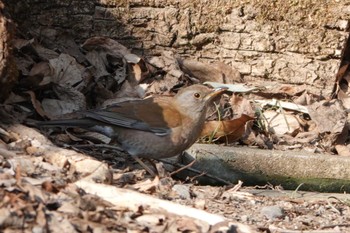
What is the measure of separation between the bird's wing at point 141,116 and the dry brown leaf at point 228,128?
2.11ft

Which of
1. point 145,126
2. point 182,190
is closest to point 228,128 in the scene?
point 145,126

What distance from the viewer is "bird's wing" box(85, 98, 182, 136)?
7082mm

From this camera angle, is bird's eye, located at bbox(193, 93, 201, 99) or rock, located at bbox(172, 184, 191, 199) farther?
bird's eye, located at bbox(193, 93, 201, 99)

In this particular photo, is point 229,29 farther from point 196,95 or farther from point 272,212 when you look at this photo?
point 272,212

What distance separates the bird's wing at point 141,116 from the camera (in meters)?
7.08

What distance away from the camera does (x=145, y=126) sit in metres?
7.18

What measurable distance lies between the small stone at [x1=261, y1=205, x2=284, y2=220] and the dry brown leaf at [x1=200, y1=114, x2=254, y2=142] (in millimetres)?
1941

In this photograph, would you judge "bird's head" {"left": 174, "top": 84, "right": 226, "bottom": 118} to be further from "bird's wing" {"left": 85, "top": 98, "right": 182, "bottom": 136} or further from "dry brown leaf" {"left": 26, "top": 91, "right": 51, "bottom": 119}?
"dry brown leaf" {"left": 26, "top": 91, "right": 51, "bottom": 119}

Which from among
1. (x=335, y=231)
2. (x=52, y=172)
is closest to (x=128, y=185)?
(x=52, y=172)

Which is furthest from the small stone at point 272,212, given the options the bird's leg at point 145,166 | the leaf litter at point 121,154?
the bird's leg at point 145,166

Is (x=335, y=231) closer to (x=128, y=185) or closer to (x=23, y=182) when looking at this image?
(x=128, y=185)

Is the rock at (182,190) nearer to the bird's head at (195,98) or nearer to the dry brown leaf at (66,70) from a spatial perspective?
the bird's head at (195,98)

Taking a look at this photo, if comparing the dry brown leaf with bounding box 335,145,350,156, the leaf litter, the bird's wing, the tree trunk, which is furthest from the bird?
the dry brown leaf with bounding box 335,145,350,156

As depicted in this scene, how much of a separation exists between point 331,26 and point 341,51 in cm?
29
